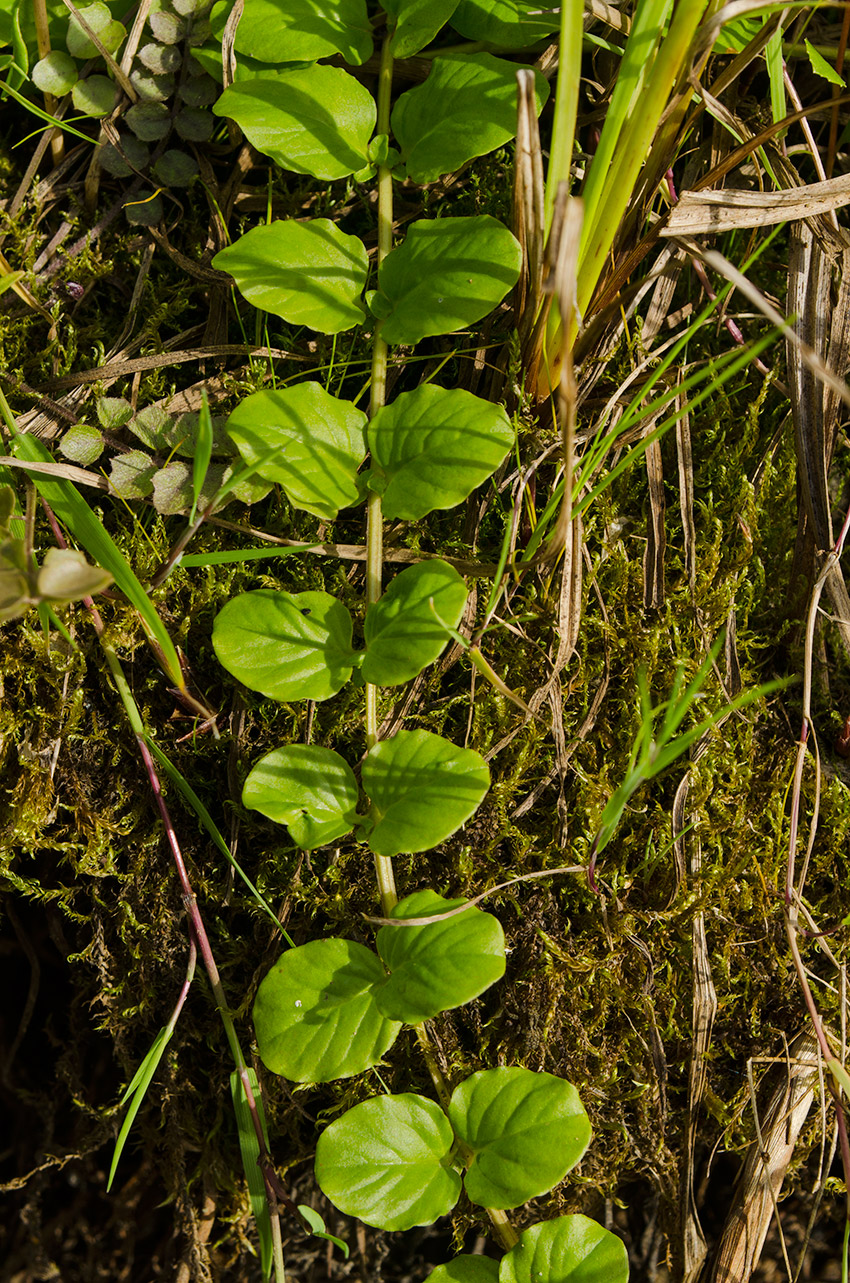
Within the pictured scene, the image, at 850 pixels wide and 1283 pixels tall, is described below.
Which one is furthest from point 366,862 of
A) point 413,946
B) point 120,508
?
point 120,508

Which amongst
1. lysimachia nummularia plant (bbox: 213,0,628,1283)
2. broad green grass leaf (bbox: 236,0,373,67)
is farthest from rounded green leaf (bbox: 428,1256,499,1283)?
broad green grass leaf (bbox: 236,0,373,67)

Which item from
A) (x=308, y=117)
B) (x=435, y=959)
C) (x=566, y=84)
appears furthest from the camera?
(x=308, y=117)

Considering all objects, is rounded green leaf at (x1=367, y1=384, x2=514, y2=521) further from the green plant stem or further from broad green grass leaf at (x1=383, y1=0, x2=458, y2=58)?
broad green grass leaf at (x1=383, y1=0, x2=458, y2=58)

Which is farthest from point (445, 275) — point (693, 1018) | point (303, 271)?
point (693, 1018)

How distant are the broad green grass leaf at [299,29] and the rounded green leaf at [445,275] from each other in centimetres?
23

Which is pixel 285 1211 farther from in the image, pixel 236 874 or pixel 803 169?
pixel 803 169

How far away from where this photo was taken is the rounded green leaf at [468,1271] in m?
0.96

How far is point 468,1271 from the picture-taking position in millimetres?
967

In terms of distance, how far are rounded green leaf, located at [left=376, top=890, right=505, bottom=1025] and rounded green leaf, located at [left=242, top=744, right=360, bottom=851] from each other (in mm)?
117

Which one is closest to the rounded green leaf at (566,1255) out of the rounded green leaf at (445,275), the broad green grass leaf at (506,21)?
the rounded green leaf at (445,275)

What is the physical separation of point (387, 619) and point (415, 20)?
0.68m

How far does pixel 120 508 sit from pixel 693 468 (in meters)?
0.72

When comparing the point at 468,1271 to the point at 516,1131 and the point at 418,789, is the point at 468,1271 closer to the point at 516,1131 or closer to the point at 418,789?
the point at 516,1131

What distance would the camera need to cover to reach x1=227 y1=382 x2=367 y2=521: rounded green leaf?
98cm
